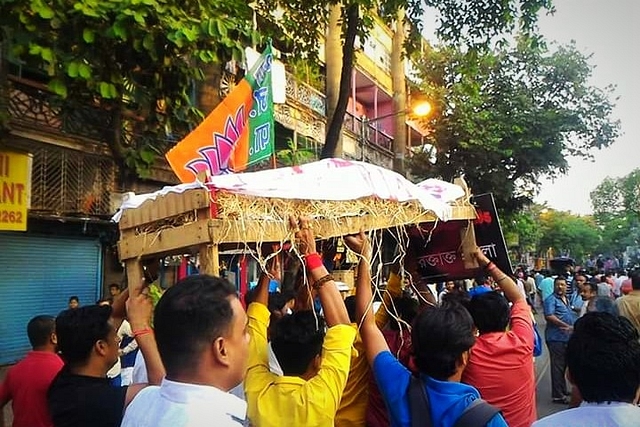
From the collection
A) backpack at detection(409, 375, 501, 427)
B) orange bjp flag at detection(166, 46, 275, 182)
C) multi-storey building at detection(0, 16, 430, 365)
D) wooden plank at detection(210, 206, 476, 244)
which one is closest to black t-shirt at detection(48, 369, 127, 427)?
wooden plank at detection(210, 206, 476, 244)

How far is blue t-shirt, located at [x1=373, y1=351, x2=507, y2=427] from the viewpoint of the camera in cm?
217

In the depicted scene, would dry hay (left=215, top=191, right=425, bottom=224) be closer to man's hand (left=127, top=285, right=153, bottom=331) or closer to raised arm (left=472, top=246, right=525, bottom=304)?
man's hand (left=127, top=285, right=153, bottom=331)

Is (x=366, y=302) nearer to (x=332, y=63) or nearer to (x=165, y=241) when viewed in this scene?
(x=165, y=241)

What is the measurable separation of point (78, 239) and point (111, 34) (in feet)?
21.8

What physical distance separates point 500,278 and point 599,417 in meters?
1.78

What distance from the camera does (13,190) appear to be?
8.98 meters

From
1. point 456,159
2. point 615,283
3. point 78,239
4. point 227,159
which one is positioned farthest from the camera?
point 456,159

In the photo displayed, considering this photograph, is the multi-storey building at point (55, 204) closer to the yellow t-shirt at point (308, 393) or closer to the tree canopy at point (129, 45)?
the tree canopy at point (129, 45)

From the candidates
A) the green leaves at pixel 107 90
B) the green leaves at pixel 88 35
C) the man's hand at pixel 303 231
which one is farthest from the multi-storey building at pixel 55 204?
the man's hand at pixel 303 231

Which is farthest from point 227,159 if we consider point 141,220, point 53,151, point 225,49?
point 53,151

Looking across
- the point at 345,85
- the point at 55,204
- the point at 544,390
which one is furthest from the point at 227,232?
the point at 55,204

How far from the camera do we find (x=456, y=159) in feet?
71.5

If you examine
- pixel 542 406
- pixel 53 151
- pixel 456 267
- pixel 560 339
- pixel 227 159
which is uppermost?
pixel 53 151

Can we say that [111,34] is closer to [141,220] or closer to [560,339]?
[141,220]
